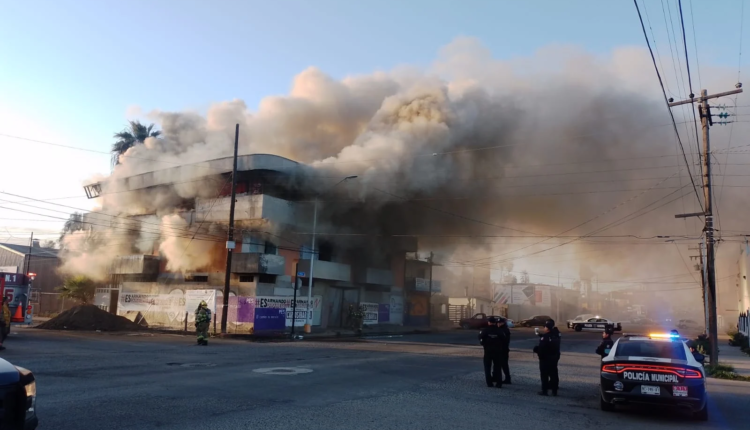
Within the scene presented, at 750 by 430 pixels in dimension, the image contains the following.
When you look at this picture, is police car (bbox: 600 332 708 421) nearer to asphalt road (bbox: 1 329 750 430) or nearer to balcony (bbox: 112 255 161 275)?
asphalt road (bbox: 1 329 750 430)

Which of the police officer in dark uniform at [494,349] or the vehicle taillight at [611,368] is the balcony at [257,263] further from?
the vehicle taillight at [611,368]

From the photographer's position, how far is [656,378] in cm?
772

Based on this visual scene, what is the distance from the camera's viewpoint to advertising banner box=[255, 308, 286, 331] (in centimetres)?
2902

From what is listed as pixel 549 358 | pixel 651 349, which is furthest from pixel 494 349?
pixel 651 349

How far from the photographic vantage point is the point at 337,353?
56.4ft

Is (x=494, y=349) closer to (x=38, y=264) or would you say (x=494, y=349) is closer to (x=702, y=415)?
(x=702, y=415)

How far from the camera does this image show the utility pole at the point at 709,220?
1677 centimetres

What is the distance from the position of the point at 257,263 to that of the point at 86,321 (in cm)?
931

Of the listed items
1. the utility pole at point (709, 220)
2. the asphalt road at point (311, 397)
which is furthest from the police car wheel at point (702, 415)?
the utility pole at point (709, 220)

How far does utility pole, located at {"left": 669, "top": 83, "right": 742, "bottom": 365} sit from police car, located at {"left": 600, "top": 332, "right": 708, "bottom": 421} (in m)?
9.96

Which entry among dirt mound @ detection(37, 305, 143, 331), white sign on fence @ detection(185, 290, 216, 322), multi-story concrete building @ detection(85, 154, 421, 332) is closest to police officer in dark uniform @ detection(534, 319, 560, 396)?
multi-story concrete building @ detection(85, 154, 421, 332)

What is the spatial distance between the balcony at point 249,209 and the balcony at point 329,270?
2965 millimetres

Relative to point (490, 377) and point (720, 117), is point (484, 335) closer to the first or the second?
point (490, 377)

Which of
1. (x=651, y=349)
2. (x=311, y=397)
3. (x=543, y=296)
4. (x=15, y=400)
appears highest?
(x=543, y=296)
